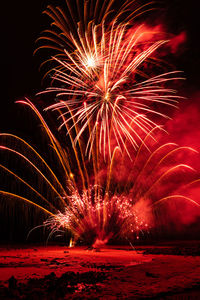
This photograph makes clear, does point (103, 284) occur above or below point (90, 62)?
below

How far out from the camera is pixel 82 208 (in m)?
24.6

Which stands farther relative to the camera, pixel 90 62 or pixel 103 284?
pixel 90 62

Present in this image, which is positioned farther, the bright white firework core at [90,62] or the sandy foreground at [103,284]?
the bright white firework core at [90,62]

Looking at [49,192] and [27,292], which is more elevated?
[49,192]

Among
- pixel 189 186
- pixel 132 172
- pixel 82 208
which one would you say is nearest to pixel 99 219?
pixel 82 208

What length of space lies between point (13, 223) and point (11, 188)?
22.5 feet

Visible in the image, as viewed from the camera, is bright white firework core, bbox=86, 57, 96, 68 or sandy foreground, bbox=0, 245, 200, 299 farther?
bright white firework core, bbox=86, 57, 96, 68

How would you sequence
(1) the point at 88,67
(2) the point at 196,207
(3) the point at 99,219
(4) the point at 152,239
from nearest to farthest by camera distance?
(1) the point at 88,67, (3) the point at 99,219, (2) the point at 196,207, (4) the point at 152,239

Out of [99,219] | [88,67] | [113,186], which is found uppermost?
[88,67]

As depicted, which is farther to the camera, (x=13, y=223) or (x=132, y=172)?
(x=13, y=223)

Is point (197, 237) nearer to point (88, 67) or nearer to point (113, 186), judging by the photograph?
point (113, 186)

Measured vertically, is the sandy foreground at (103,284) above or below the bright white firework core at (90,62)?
below

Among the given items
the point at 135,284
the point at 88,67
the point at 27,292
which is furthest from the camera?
the point at 88,67

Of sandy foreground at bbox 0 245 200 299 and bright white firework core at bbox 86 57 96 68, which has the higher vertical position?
bright white firework core at bbox 86 57 96 68
